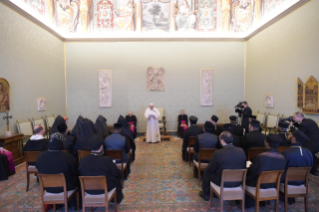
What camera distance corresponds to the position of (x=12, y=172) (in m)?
6.29

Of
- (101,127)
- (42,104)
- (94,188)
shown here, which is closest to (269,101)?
(101,127)

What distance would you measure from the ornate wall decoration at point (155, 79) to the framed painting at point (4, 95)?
23.4ft

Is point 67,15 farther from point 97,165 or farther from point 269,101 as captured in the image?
point 269,101

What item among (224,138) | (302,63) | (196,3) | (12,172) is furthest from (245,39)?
(12,172)

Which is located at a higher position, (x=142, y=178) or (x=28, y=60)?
(x=28, y=60)

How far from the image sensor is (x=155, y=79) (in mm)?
12680

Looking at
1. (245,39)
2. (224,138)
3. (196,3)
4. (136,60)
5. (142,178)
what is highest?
(196,3)

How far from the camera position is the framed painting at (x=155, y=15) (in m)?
12.1

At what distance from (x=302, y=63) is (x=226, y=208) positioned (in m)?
6.69

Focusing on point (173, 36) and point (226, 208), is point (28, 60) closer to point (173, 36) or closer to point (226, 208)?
point (173, 36)

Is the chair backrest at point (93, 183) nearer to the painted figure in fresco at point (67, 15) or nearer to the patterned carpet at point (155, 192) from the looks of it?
the patterned carpet at point (155, 192)

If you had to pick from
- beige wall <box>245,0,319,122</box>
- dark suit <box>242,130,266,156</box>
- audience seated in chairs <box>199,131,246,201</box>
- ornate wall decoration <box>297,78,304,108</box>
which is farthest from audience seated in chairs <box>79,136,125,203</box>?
ornate wall decoration <box>297,78,304,108</box>

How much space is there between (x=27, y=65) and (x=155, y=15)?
24.5ft

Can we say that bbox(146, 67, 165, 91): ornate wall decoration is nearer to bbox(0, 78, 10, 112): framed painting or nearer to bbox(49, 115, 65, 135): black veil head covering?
bbox(49, 115, 65, 135): black veil head covering
